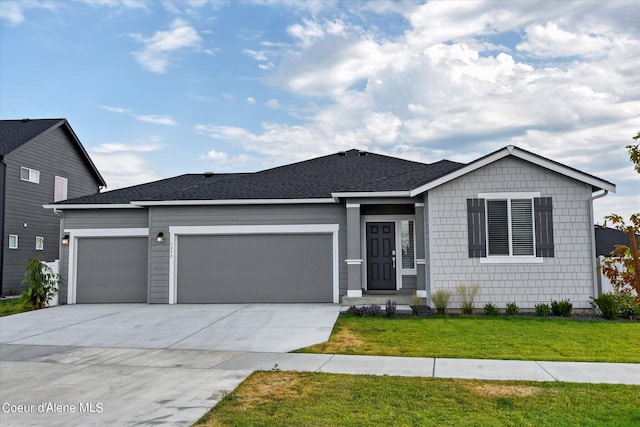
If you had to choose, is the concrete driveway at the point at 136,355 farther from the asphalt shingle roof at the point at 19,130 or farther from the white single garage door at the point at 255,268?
the asphalt shingle roof at the point at 19,130

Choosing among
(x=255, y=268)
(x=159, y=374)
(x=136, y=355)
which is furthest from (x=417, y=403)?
(x=255, y=268)

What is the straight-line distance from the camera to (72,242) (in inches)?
592

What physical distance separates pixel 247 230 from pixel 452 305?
19.9 ft

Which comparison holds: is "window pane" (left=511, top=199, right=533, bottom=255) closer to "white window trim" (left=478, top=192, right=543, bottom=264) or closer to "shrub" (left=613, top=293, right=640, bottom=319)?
"white window trim" (left=478, top=192, right=543, bottom=264)

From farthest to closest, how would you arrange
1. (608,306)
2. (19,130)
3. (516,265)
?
(19,130) → (516,265) → (608,306)

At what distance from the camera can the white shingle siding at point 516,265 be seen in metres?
11.6

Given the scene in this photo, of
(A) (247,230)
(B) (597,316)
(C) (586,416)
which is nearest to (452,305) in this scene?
(B) (597,316)

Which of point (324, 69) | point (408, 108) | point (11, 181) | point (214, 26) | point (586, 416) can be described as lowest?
point (586, 416)

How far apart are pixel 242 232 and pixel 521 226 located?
752cm

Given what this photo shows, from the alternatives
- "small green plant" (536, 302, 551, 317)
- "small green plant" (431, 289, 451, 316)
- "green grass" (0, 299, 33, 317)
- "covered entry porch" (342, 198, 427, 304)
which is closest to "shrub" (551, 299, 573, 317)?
"small green plant" (536, 302, 551, 317)

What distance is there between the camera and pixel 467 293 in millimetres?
11758

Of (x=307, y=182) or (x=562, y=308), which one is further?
(x=307, y=182)

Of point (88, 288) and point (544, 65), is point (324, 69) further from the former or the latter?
point (88, 288)

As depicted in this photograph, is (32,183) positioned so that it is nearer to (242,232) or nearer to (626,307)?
(242,232)
